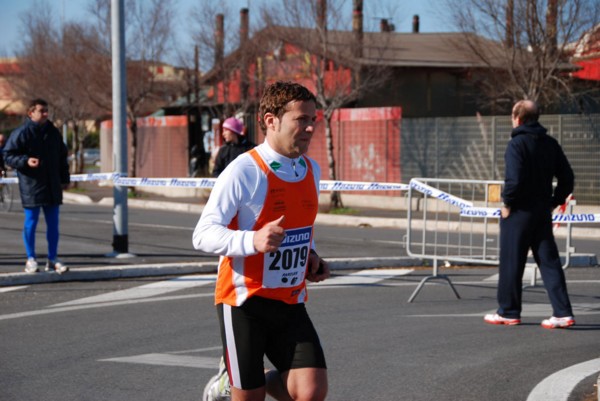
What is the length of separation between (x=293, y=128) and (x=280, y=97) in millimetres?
148

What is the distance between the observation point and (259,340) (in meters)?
4.42

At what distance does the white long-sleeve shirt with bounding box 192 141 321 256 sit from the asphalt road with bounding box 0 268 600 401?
2.11 m

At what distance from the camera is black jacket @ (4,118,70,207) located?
36.1ft

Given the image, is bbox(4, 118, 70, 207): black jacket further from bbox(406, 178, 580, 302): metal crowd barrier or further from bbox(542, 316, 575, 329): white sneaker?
bbox(542, 316, 575, 329): white sneaker

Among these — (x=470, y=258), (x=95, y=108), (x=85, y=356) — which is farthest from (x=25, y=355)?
(x=95, y=108)

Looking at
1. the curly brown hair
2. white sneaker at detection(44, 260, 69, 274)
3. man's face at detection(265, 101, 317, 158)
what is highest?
the curly brown hair

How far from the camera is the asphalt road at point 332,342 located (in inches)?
251

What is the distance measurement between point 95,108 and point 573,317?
3073cm

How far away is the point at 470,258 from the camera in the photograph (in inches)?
443

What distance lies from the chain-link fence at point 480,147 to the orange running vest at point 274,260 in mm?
19183

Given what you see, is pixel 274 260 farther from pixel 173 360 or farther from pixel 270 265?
pixel 173 360

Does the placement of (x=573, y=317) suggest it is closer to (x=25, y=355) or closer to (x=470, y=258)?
(x=470, y=258)

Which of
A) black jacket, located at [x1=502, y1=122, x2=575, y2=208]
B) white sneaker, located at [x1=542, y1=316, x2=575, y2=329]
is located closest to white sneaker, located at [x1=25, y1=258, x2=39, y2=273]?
black jacket, located at [x1=502, y1=122, x2=575, y2=208]

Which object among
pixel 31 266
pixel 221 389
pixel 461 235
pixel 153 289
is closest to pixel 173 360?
pixel 221 389
